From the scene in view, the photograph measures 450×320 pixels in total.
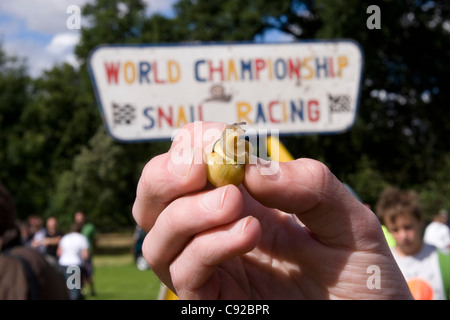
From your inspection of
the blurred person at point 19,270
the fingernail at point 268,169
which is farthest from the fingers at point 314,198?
the blurred person at point 19,270

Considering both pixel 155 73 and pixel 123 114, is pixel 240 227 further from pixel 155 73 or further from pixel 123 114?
pixel 155 73

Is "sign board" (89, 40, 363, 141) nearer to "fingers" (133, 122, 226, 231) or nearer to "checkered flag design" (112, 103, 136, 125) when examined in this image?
"checkered flag design" (112, 103, 136, 125)

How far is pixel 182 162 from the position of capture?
3.67 ft

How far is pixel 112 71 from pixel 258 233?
241 cm

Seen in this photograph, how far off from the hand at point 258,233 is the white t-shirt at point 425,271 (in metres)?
1.77

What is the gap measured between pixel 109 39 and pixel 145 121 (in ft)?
84.2

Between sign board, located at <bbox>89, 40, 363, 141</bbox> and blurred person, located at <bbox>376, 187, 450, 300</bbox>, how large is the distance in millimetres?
920

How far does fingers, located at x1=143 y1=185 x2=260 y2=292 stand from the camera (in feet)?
3.60

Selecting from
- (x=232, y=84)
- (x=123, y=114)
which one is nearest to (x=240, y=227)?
(x=123, y=114)

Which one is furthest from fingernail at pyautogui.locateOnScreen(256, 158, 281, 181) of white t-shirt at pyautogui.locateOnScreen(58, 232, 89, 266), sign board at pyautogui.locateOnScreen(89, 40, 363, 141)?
white t-shirt at pyautogui.locateOnScreen(58, 232, 89, 266)

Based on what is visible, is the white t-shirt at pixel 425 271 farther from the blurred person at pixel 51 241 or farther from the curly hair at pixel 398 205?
the blurred person at pixel 51 241
